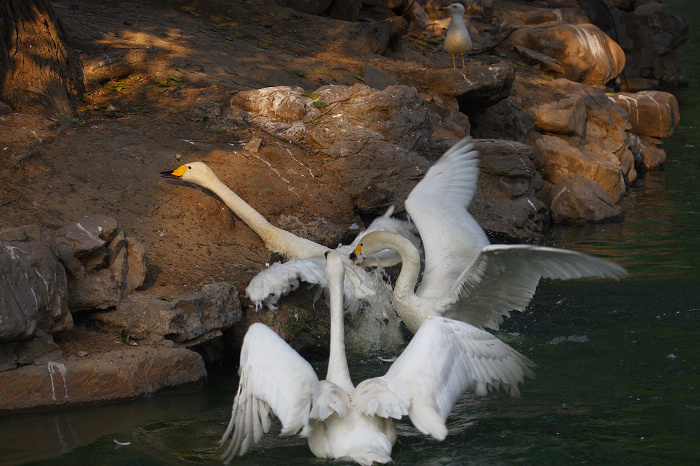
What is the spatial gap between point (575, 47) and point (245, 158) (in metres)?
10.5

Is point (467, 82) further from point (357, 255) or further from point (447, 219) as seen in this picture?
point (357, 255)

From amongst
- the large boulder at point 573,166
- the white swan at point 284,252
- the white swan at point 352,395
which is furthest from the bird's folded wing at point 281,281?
the large boulder at point 573,166

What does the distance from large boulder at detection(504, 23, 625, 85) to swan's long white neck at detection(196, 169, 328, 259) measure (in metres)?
11.0

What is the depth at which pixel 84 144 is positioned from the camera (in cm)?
816

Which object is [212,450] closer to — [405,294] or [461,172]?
[405,294]

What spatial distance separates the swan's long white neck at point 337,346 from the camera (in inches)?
186

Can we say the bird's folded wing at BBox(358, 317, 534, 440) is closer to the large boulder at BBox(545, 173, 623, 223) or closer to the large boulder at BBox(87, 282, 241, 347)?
the large boulder at BBox(87, 282, 241, 347)

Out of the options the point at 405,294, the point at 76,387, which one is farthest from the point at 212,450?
the point at 405,294

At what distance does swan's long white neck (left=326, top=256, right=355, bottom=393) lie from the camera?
4.73 metres

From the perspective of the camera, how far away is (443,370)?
4379mm

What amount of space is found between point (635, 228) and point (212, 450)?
8025 mm

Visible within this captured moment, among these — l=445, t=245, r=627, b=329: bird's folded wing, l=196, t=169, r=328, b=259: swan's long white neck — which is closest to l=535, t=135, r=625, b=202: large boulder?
l=196, t=169, r=328, b=259: swan's long white neck

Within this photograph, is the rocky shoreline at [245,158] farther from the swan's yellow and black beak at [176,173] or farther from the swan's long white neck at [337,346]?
the swan's long white neck at [337,346]

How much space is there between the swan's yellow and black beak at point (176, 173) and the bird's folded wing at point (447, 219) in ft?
7.95
